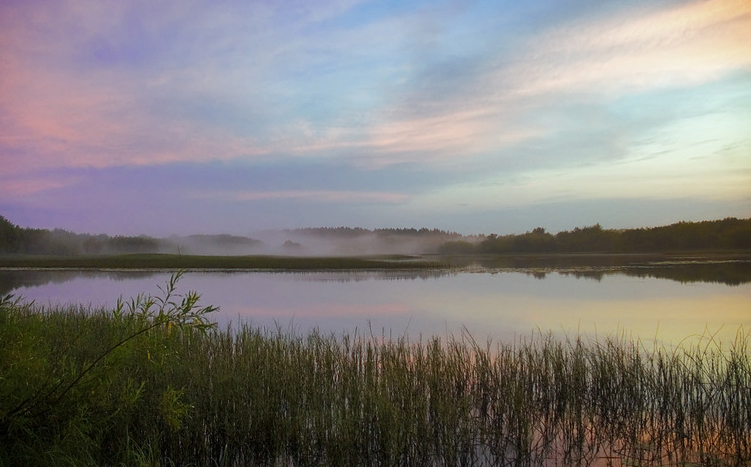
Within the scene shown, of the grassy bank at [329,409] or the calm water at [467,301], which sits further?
the calm water at [467,301]

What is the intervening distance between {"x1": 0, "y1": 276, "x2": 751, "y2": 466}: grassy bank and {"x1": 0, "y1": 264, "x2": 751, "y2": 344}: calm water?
346 cm

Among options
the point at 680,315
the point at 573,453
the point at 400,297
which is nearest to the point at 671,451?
the point at 573,453

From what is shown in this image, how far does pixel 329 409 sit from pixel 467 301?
1839 centimetres

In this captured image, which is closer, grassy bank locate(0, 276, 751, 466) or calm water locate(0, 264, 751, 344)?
grassy bank locate(0, 276, 751, 466)

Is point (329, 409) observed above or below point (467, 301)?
above

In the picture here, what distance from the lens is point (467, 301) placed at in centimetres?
2420

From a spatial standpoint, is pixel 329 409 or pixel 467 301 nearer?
pixel 329 409

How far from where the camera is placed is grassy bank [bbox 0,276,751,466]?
4953 mm

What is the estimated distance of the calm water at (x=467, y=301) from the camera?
55.5ft

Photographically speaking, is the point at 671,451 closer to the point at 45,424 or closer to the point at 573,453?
the point at 573,453

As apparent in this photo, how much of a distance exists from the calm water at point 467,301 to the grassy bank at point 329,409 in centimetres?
346

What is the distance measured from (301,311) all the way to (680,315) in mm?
15144

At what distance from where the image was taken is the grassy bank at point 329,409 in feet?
16.3

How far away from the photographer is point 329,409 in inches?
259
